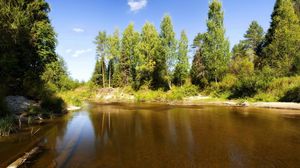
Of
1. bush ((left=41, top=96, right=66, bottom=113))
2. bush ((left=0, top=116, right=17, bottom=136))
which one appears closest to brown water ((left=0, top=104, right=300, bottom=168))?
bush ((left=0, top=116, right=17, bottom=136))

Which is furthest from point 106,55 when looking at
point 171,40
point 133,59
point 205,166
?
point 205,166

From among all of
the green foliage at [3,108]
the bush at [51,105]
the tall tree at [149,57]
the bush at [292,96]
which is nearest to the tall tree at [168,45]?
the tall tree at [149,57]

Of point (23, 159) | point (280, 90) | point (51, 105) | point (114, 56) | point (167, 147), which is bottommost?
point (167, 147)

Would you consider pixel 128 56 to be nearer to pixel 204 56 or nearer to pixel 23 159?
pixel 204 56

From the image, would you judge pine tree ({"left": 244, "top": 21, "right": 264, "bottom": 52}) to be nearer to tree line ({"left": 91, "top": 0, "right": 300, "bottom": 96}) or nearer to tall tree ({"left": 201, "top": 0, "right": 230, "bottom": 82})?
tree line ({"left": 91, "top": 0, "right": 300, "bottom": 96})

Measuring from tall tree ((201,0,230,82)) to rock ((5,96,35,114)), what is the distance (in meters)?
27.6

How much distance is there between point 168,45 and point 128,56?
1295cm

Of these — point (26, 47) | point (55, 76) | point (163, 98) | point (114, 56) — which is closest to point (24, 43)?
point (26, 47)

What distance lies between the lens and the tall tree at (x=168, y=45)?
3742 cm

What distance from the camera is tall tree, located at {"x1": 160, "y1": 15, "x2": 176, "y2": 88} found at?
37.4 m

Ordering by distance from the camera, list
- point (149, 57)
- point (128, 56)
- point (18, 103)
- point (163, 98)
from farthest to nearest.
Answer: point (128, 56), point (149, 57), point (163, 98), point (18, 103)

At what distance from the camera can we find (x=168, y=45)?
124 feet

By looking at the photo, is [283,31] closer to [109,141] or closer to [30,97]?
[109,141]

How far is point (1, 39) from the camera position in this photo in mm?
14820
